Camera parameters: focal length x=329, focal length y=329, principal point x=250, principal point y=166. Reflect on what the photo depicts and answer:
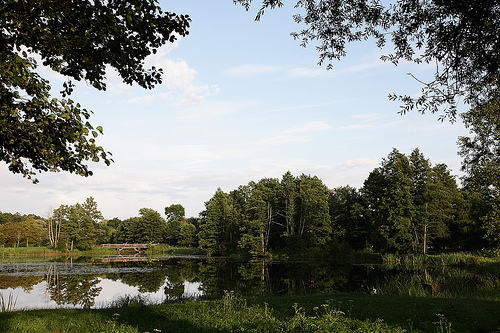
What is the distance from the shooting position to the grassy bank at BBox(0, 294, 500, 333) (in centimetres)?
812

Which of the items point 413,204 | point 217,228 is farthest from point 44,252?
point 413,204

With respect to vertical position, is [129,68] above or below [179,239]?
above

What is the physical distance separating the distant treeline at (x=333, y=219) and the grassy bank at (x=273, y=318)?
2749cm

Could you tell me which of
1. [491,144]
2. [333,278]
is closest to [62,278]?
[333,278]

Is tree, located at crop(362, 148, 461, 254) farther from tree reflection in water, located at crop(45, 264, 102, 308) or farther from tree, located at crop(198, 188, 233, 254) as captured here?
tree reflection in water, located at crop(45, 264, 102, 308)

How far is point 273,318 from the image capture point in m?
9.35

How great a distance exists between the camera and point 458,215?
45.4 meters

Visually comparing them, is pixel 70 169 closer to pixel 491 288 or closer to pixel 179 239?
pixel 491 288

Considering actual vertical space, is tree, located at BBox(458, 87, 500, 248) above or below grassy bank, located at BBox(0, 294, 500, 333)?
above

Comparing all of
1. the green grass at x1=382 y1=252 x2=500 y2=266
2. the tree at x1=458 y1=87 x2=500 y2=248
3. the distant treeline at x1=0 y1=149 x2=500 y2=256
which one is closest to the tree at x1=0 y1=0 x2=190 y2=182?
the tree at x1=458 y1=87 x2=500 y2=248

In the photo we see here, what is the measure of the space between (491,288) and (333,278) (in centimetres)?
1208

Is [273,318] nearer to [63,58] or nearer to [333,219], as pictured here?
[63,58]

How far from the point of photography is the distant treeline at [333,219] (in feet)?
141

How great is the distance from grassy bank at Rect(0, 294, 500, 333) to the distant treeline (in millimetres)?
27491
